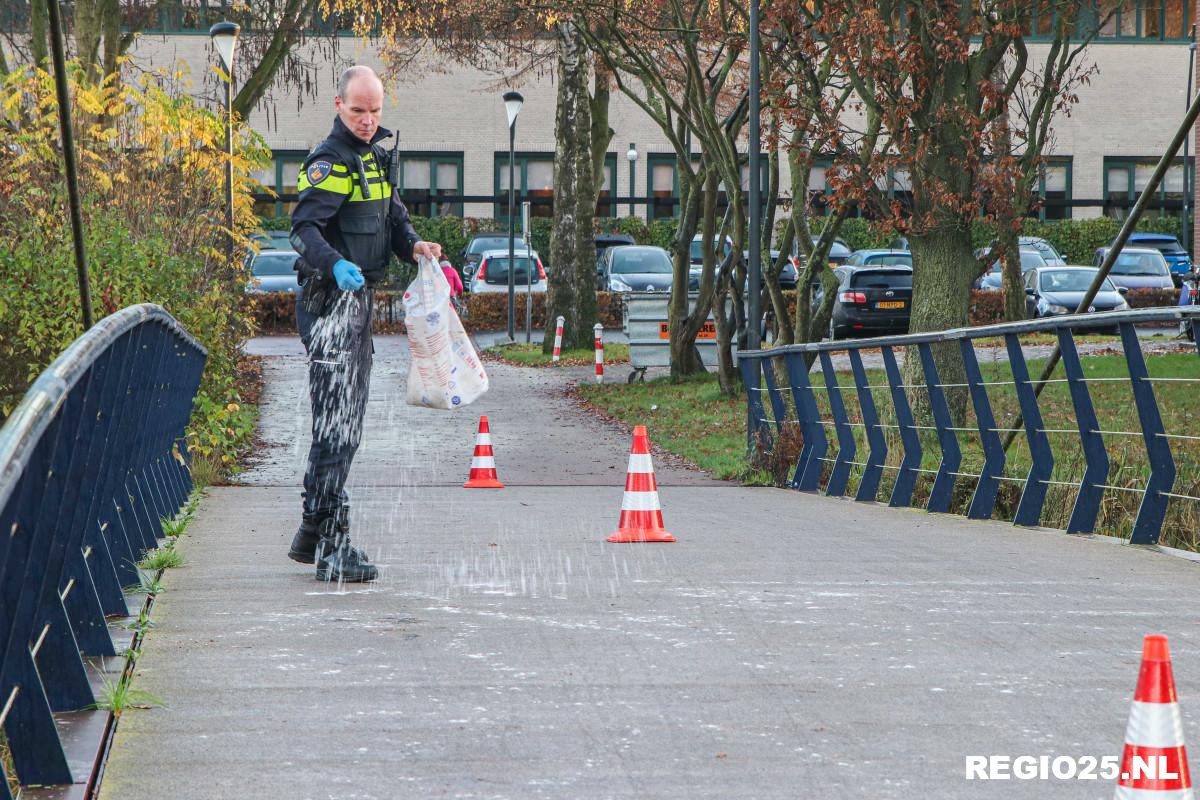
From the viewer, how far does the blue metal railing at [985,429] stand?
8758 mm

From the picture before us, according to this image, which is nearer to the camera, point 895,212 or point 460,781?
point 460,781

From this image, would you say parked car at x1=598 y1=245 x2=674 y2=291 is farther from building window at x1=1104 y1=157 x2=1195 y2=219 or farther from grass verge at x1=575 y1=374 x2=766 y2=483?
building window at x1=1104 y1=157 x2=1195 y2=219

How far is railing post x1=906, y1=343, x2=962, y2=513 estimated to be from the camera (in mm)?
11609

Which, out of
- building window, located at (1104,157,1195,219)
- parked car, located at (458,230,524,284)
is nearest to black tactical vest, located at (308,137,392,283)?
parked car, located at (458,230,524,284)

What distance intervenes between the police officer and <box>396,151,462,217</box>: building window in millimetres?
50034

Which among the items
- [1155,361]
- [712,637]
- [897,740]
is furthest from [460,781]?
[1155,361]

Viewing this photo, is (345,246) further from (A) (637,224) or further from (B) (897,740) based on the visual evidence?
(A) (637,224)

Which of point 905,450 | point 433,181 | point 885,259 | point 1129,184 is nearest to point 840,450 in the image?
point 905,450

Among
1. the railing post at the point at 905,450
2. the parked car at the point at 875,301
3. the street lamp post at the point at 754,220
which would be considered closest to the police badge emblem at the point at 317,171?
the railing post at the point at 905,450

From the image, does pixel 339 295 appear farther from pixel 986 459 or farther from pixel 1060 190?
pixel 1060 190

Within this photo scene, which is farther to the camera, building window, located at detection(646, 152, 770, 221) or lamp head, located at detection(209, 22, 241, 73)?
building window, located at detection(646, 152, 770, 221)

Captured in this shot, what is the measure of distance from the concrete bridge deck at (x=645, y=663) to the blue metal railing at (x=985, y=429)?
0.42 m

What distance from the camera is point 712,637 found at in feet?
19.5

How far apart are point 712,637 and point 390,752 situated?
5.76 feet
